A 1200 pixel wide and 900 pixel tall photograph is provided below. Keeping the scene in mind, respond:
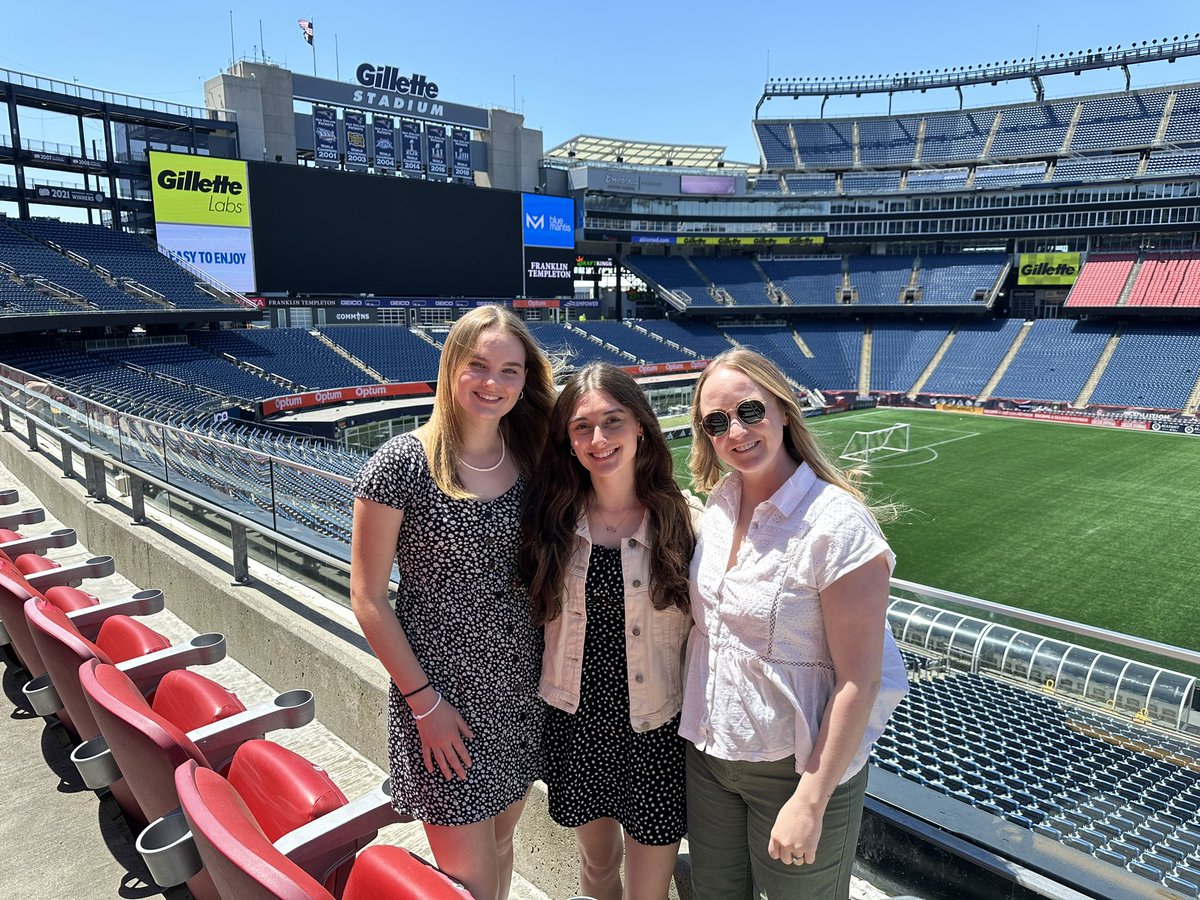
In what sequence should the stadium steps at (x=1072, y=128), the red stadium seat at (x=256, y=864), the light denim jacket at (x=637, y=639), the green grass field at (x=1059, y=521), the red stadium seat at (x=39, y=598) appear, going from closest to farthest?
the red stadium seat at (x=256, y=864) → the light denim jacket at (x=637, y=639) → the red stadium seat at (x=39, y=598) → the green grass field at (x=1059, y=521) → the stadium steps at (x=1072, y=128)

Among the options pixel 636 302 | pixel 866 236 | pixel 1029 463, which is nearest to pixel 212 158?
pixel 636 302

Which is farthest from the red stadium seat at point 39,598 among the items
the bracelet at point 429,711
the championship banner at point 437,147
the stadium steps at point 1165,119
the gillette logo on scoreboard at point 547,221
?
the stadium steps at point 1165,119

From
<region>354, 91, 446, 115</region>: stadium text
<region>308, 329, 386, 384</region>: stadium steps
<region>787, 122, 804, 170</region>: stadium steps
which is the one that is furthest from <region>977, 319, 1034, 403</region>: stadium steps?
<region>354, 91, 446, 115</region>: stadium text

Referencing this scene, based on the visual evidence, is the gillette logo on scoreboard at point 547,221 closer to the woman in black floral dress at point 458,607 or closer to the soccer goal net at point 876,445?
the soccer goal net at point 876,445

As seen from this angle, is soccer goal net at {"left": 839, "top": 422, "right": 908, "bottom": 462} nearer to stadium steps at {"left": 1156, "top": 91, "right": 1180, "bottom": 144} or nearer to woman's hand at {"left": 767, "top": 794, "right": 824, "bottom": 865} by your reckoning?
woman's hand at {"left": 767, "top": 794, "right": 824, "bottom": 865}

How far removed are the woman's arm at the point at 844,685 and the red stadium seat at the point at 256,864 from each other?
0.75 meters

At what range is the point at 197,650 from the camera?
3102mm

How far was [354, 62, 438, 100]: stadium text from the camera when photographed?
40.2 metres

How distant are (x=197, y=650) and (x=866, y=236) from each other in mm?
60648

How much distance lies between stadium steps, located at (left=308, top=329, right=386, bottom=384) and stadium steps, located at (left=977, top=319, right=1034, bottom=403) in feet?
104

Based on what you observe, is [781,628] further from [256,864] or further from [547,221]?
[547,221]

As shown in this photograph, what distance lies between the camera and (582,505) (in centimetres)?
226

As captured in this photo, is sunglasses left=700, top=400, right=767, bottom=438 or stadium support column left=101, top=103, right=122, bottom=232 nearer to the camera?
sunglasses left=700, top=400, right=767, bottom=438

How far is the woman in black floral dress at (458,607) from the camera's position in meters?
2.12
